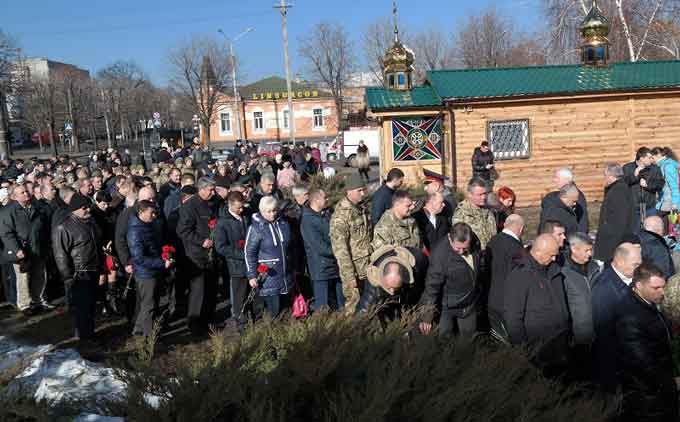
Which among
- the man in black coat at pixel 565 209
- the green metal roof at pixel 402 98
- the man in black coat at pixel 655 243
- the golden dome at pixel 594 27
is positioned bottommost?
the man in black coat at pixel 655 243

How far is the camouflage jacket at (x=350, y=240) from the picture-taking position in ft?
23.2

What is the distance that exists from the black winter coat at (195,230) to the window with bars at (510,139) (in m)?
9.47

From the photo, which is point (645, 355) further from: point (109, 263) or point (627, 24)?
point (627, 24)

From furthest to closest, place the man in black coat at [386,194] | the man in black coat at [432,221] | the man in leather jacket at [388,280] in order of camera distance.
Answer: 1. the man in black coat at [386,194]
2. the man in black coat at [432,221]
3. the man in leather jacket at [388,280]

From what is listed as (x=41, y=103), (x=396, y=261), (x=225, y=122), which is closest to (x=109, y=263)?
(x=396, y=261)

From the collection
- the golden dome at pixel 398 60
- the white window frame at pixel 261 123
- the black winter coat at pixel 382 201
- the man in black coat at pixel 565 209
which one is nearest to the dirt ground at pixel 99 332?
the black winter coat at pixel 382 201

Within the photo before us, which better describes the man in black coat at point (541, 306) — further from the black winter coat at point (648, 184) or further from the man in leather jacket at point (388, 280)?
the black winter coat at point (648, 184)

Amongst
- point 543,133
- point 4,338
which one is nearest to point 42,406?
point 4,338

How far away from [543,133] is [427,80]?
3.27 meters

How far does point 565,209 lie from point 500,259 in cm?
213

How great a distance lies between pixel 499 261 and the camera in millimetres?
6035

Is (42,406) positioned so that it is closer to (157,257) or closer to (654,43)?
(157,257)

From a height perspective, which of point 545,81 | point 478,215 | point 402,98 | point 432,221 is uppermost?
point 545,81

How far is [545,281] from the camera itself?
511cm
